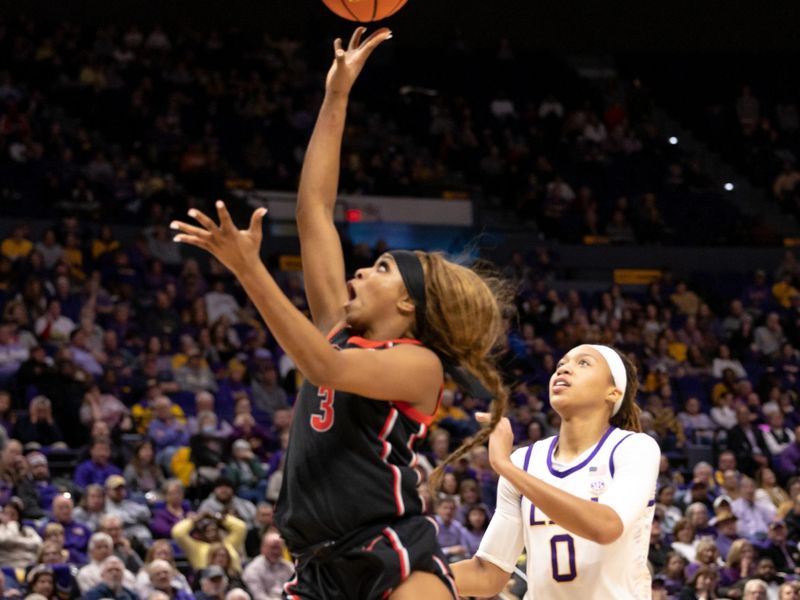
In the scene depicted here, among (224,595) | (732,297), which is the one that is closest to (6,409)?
(224,595)

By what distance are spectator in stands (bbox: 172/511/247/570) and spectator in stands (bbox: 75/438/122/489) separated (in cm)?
85

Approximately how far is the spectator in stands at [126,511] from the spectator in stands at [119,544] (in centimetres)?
52

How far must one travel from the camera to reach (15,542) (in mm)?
9828

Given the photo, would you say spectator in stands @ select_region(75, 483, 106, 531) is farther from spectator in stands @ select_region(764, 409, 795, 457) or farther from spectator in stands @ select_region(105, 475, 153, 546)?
spectator in stands @ select_region(764, 409, 795, 457)

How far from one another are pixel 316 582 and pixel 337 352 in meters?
0.64

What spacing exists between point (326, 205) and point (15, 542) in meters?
6.88

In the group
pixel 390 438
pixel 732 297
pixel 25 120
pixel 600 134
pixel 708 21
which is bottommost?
pixel 390 438

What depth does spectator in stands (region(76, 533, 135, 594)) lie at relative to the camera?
31.5ft

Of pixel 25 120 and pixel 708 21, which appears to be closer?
pixel 25 120

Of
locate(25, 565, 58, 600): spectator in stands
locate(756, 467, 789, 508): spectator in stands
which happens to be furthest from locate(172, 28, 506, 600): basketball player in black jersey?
locate(756, 467, 789, 508): spectator in stands

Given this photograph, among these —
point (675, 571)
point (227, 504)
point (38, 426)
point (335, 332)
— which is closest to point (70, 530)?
point (227, 504)

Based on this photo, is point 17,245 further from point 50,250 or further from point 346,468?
point 346,468

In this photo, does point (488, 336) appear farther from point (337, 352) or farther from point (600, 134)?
point (600, 134)

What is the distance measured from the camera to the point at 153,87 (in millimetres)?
19422
